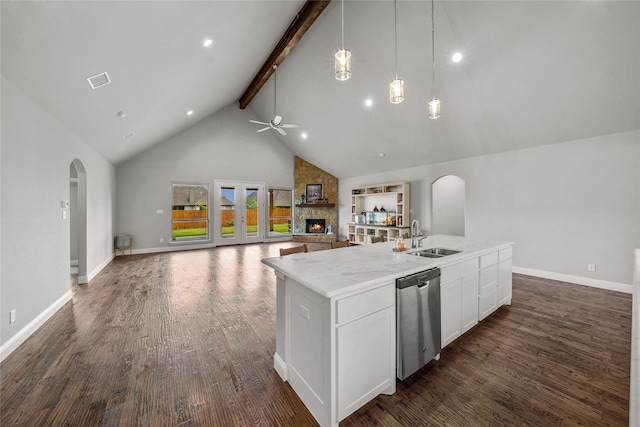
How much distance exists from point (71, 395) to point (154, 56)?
3.46 m

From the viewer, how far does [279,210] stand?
9766 millimetres

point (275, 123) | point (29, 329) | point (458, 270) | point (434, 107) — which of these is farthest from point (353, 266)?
point (275, 123)

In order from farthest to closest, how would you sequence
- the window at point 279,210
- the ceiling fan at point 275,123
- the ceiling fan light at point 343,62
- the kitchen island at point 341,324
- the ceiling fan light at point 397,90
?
the window at point 279,210, the ceiling fan at point 275,123, the ceiling fan light at point 397,90, the ceiling fan light at point 343,62, the kitchen island at point 341,324

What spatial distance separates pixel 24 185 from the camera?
265 centimetres

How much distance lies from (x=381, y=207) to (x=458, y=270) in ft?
19.9

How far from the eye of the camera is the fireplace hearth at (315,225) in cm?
987

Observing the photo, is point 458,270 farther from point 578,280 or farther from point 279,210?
point 279,210

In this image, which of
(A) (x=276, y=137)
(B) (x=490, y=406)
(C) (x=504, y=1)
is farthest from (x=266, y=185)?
(B) (x=490, y=406)

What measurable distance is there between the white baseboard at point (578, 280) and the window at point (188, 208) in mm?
8283

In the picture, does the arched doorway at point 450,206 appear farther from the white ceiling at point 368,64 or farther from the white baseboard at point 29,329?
the white baseboard at point 29,329

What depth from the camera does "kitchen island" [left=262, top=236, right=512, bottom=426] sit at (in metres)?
1.56

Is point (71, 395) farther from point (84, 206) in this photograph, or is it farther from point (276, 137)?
point (276, 137)

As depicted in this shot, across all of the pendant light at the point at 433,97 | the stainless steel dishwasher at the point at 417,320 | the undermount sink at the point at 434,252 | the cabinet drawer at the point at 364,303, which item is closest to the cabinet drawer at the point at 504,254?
the undermount sink at the point at 434,252

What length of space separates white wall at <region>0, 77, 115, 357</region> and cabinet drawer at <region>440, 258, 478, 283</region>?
3910 millimetres
